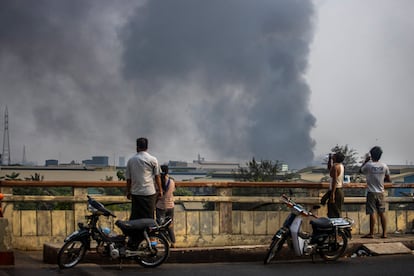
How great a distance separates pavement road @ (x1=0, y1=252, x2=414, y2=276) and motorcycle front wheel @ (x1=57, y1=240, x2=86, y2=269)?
120mm

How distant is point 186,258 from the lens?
11469mm

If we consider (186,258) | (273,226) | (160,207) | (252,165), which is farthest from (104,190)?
(252,165)

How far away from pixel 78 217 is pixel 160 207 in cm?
180

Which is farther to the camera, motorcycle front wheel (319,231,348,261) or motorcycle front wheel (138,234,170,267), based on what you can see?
motorcycle front wheel (319,231,348,261)

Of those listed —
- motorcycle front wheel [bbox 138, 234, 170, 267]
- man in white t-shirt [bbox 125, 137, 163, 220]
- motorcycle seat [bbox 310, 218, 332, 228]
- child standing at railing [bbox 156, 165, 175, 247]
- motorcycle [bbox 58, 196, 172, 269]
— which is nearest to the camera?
motorcycle [bbox 58, 196, 172, 269]

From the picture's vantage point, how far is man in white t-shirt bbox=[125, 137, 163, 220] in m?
10.3

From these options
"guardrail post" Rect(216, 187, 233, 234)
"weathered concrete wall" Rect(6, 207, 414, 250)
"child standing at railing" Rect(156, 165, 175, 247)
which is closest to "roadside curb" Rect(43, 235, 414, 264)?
"child standing at railing" Rect(156, 165, 175, 247)

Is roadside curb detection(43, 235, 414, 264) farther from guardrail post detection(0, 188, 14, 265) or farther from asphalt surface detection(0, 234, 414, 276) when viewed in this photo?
guardrail post detection(0, 188, 14, 265)

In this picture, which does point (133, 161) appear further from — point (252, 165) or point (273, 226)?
point (252, 165)

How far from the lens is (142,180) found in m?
10.3

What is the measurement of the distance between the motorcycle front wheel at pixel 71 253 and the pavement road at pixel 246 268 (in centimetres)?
12

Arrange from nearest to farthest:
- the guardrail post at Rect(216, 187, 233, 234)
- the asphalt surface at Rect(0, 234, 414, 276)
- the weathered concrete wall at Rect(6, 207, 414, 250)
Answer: the asphalt surface at Rect(0, 234, 414, 276)
the weathered concrete wall at Rect(6, 207, 414, 250)
the guardrail post at Rect(216, 187, 233, 234)

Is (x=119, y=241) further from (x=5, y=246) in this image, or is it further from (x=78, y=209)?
(x=78, y=209)

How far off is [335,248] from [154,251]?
331cm
